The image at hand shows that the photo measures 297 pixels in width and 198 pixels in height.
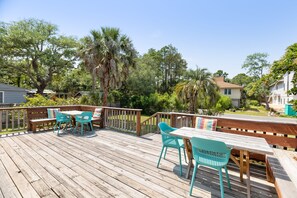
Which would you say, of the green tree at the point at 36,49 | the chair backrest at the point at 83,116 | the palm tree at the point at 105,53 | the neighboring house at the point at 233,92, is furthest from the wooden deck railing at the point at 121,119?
the neighboring house at the point at 233,92

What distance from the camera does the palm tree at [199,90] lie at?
416 inches

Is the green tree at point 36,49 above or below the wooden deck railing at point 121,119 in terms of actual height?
above

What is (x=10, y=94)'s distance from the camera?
14.5 meters

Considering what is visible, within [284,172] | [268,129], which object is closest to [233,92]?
[268,129]

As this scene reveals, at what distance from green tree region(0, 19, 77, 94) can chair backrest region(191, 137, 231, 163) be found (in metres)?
19.1

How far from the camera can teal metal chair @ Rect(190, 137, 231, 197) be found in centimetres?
195

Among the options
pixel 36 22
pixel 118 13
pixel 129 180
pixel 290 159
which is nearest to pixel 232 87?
pixel 118 13

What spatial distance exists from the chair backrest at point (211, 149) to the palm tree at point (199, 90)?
891 cm

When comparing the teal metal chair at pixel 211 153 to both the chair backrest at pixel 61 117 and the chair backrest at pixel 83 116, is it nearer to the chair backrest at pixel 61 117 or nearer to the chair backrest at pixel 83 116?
the chair backrest at pixel 83 116

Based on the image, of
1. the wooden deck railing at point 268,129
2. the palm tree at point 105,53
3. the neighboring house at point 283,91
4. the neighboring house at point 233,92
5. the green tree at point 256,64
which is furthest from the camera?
the green tree at point 256,64

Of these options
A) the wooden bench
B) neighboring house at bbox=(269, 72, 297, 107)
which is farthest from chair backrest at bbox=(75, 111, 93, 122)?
neighboring house at bbox=(269, 72, 297, 107)

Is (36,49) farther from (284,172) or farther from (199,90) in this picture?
→ (284,172)

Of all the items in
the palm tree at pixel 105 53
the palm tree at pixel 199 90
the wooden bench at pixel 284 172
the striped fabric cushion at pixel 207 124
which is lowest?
the wooden bench at pixel 284 172

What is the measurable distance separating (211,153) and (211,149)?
0.16 metres
